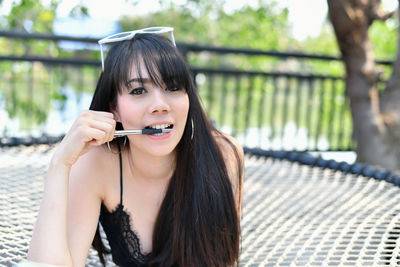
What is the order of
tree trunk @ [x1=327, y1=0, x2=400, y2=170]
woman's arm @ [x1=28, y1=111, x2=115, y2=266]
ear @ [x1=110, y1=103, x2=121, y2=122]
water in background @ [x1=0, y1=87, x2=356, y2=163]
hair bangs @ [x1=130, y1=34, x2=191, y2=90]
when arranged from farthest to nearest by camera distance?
water in background @ [x1=0, y1=87, x2=356, y2=163]
tree trunk @ [x1=327, y1=0, x2=400, y2=170]
ear @ [x1=110, y1=103, x2=121, y2=122]
hair bangs @ [x1=130, y1=34, x2=191, y2=90]
woman's arm @ [x1=28, y1=111, x2=115, y2=266]

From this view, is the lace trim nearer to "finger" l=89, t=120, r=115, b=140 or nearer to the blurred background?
"finger" l=89, t=120, r=115, b=140

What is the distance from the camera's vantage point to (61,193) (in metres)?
1.50

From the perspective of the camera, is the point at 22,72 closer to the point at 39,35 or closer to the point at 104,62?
the point at 39,35

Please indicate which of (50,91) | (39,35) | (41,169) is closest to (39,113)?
(50,91)

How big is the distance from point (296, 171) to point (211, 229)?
1466mm

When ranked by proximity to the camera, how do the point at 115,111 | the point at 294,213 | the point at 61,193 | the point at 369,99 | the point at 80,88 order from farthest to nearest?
the point at 80,88 < the point at 369,99 < the point at 294,213 < the point at 115,111 < the point at 61,193

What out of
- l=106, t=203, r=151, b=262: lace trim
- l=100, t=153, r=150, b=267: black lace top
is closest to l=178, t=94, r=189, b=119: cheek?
l=100, t=153, r=150, b=267: black lace top

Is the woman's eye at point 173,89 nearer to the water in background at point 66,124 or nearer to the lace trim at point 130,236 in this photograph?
the lace trim at point 130,236

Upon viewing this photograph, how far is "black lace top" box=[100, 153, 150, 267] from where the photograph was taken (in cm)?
182

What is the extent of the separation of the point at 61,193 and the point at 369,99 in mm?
3126

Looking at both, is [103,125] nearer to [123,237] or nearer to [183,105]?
[183,105]

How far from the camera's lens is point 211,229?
1.79m

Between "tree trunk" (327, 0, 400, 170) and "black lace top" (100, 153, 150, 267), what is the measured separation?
2.70 m

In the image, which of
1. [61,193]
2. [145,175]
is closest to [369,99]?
[145,175]
